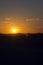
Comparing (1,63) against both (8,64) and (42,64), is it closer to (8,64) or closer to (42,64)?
(8,64)

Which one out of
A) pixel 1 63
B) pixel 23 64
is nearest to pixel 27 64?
pixel 23 64

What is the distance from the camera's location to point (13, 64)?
17125 mm

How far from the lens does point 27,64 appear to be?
17.3 meters

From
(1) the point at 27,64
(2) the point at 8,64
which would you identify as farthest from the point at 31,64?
(2) the point at 8,64

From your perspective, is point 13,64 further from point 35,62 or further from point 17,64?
point 35,62

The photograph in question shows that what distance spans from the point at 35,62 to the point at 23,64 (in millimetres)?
1161

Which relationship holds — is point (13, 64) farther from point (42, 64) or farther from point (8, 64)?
point (42, 64)

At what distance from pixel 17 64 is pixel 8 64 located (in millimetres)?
598

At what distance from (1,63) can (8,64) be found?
606mm

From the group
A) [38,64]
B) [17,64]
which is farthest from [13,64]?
[38,64]

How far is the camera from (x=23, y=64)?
1731 centimetres

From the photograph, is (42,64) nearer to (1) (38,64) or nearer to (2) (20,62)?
(1) (38,64)

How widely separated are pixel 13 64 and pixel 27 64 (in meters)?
0.89

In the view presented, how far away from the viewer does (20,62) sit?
18.1m
